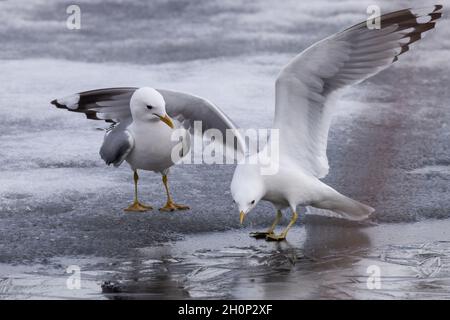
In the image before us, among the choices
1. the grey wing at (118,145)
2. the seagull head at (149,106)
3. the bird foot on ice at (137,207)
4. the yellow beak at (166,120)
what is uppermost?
the seagull head at (149,106)

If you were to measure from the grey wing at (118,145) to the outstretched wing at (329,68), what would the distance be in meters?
1.07

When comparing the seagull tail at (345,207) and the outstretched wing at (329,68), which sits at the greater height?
the outstretched wing at (329,68)

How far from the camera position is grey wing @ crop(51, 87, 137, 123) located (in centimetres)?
649

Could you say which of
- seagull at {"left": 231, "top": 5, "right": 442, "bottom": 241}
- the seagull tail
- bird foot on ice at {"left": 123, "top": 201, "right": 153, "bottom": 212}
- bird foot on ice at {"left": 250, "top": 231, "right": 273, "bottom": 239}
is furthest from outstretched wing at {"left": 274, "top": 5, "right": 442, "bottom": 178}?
bird foot on ice at {"left": 123, "top": 201, "right": 153, "bottom": 212}

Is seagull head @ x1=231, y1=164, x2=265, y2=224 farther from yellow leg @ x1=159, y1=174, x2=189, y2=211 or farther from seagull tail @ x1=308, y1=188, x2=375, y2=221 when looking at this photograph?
yellow leg @ x1=159, y1=174, x2=189, y2=211

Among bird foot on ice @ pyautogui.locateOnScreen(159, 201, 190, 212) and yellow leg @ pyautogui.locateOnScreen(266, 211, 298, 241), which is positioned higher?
bird foot on ice @ pyautogui.locateOnScreen(159, 201, 190, 212)

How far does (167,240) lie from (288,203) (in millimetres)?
781

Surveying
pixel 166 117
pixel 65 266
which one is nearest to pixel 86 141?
pixel 166 117

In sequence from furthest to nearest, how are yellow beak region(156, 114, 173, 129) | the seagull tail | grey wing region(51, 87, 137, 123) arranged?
grey wing region(51, 87, 137, 123)
yellow beak region(156, 114, 173, 129)
the seagull tail

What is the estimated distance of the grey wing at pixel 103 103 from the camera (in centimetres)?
649

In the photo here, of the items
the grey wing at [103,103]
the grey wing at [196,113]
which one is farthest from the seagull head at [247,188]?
Result: the grey wing at [103,103]

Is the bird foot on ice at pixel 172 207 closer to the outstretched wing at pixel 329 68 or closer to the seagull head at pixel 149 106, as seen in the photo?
the seagull head at pixel 149 106

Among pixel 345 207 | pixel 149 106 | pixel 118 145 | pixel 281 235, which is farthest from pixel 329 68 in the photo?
pixel 118 145

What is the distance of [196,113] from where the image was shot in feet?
20.4
